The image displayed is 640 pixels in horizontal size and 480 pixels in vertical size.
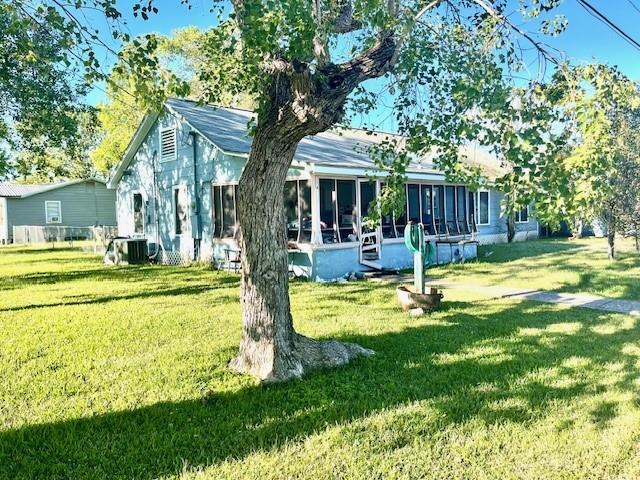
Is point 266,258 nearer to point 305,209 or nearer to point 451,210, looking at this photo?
point 305,209

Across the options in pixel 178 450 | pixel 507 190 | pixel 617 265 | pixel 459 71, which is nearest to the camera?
pixel 178 450

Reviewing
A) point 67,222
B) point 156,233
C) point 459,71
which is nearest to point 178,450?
point 459,71

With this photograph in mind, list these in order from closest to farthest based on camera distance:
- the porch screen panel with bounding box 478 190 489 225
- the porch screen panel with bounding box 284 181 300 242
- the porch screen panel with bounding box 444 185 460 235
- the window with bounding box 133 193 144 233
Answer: the porch screen panel with bounding box 284 181 300 242 < the porch screen panel with bounding box 444 185 460 235 < the window with bounding box 133 193 144 233 < the porch screen panel with bounding box 478 190 489 225

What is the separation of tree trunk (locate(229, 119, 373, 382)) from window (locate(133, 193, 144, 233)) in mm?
14079

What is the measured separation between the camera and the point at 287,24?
4098 mm

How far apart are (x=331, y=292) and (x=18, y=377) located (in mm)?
5982

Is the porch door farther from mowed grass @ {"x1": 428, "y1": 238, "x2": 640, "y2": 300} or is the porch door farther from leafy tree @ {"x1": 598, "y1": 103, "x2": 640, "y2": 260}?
leafy tree @ {"x1": 598, "y1": 103, "x2": 640, "y2": 260}

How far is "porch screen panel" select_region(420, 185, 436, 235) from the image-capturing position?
50.6 ft

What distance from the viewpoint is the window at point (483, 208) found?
21.2 metres

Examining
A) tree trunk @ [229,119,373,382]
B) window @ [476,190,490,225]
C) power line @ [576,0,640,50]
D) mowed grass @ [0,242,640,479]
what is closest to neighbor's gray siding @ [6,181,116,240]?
window @ [476,190,490,225]

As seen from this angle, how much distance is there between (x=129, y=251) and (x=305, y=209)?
718 centimetres

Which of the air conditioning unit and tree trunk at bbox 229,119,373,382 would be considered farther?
the air conditioning unit

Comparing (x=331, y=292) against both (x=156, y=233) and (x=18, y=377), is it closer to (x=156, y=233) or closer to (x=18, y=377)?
(x=18, y=377)

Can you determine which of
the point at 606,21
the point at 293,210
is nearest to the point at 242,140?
the point at 293,210
